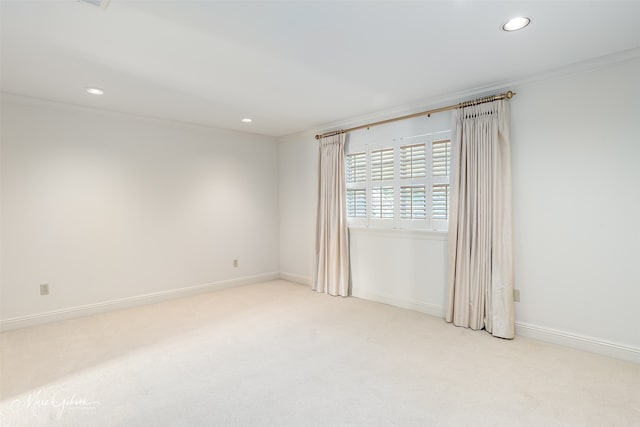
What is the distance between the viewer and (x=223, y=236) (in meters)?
5.11

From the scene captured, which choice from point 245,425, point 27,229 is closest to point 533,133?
point 245,425

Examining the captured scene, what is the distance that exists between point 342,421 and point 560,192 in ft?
8.67

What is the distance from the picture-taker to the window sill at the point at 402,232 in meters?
3.77

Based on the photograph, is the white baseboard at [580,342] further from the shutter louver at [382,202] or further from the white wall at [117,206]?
the white wall at [117,206]

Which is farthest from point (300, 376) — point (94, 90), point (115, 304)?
point (94, 90)

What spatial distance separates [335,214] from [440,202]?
1.46 meters

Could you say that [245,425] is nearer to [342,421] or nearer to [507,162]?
[342,421]

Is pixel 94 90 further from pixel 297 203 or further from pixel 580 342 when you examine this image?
pixel 580 342

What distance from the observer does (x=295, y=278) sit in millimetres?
5496

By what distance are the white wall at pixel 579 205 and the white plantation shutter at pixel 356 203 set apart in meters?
1.86

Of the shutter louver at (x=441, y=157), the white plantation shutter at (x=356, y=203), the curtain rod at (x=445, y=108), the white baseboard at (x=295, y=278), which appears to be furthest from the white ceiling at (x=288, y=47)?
the white baseboard at (x=295, y=278)

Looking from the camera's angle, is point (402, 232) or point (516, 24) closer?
point (516, 24)

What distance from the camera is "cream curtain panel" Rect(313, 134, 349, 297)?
4.61 meters

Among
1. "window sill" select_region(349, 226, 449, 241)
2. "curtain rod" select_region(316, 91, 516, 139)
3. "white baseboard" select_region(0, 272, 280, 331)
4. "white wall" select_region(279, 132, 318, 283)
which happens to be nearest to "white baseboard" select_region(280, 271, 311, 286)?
"white wall" select_region(279, 132, 318, 283)
